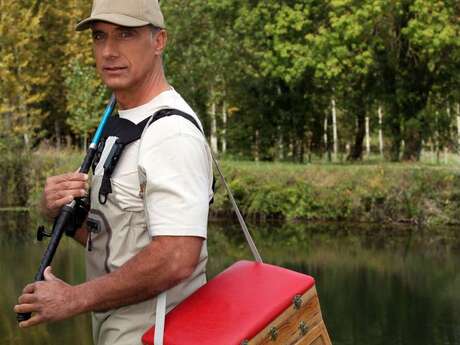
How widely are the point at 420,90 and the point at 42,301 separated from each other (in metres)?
27.8

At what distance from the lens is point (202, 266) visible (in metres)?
1.98

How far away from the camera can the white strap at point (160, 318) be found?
69.5 inches

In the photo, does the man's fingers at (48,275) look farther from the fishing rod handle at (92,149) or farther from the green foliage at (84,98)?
the green foliage at (84,98)

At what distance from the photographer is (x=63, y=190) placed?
6.37ft

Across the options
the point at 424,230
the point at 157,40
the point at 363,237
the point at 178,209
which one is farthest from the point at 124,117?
the point at 424,230

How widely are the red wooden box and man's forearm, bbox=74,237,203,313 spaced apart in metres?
0.10

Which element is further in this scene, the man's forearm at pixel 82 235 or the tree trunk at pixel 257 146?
the tree trunk at pixel 257 146

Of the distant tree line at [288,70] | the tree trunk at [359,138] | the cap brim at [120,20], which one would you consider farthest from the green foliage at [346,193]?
the cap brim at [120,20]

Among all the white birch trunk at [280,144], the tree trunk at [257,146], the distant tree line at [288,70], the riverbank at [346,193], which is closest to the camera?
the riverbank at [346,193]

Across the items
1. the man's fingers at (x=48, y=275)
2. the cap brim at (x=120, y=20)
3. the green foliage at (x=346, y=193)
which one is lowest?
the green foliage at (x=346, y=193)

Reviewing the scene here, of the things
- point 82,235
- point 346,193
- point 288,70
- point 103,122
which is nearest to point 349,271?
point 346,193

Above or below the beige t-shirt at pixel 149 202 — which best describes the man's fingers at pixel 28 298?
below

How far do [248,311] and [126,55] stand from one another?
25.4 inches

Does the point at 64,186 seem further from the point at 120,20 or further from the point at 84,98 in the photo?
the point at 84,98
